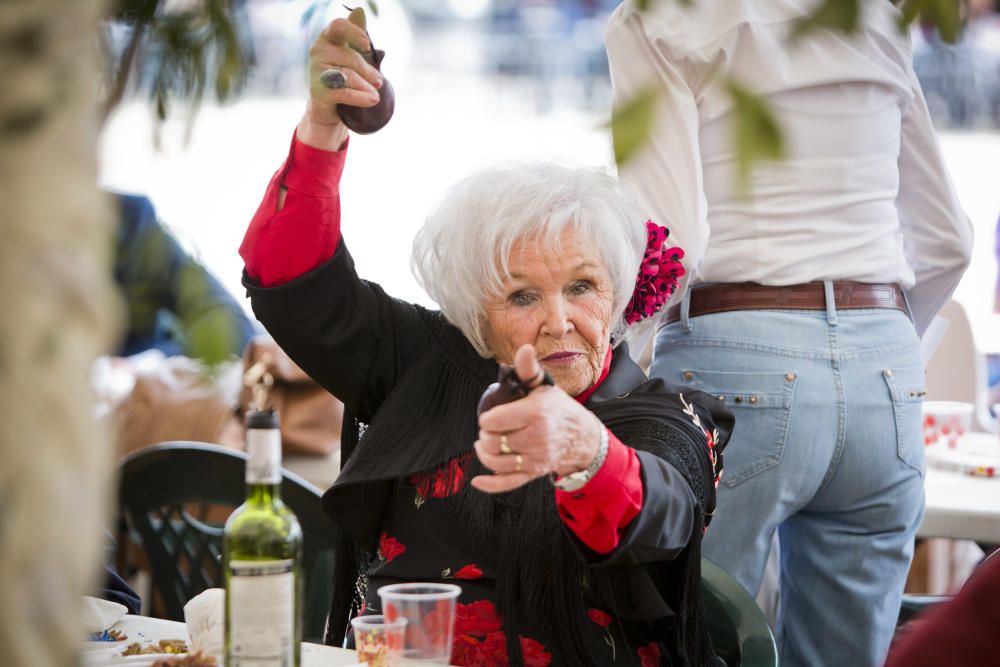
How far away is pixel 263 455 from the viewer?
1.08 metres

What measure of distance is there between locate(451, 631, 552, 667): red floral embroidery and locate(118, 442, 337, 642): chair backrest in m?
0.69

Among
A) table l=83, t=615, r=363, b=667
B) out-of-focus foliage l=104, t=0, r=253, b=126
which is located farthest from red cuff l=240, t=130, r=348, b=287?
out-of-focus foliage l=104, t=0, r=253, b=126

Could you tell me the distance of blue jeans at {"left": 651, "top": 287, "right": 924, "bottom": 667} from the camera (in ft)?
6.73

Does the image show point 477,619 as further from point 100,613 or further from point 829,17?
point 829,17

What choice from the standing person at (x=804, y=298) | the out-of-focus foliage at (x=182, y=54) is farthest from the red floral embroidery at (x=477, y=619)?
the out-of-focus foliage at (x=182, y=54)

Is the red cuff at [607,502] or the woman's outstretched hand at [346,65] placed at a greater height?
the woman's outstretched hand at [346,65]

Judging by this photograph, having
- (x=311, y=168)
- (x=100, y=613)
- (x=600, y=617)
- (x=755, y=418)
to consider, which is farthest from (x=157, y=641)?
(x=755, y=418)

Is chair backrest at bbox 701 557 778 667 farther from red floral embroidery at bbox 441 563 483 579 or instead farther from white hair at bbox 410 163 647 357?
white hair at bbox 410 163 647 357

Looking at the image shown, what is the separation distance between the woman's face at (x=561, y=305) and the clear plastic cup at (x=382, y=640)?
64 cm

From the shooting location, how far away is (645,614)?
62.2 inches

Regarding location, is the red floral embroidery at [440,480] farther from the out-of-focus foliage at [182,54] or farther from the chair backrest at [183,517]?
the out-of-focus foliage at [182,54]

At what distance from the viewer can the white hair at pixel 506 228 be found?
5.78 ft

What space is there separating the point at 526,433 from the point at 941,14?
2.60 ft

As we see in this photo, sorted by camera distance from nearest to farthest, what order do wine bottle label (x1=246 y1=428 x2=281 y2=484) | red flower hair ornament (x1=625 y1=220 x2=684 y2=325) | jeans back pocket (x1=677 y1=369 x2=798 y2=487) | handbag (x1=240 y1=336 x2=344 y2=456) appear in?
wine bottle label (x1=246 y1=428 x2=281 y2=484) → red flower hair ornament (x1=625 y1=220 x2=684 y2=325) → jeans back pocket (x1=677 y1=369 x2=798 y2=487) → handbag (x1=240 y1=336 x2=344 y2=456)
